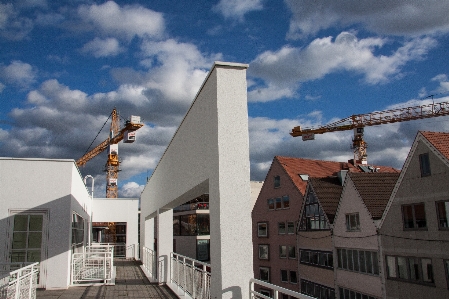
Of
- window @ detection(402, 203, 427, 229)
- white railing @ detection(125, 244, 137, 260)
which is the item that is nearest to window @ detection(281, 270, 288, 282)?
window @ detection(402, 203, 427, 229)

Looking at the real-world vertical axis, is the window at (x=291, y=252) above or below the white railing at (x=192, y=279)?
below

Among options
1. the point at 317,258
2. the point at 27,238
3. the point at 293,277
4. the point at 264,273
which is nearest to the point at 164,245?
the point at 27,238

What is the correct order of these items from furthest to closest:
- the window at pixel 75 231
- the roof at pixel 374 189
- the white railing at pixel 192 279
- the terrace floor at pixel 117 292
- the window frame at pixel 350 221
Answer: the window frame at pixel 350 221 < the roof at pixel 374 189 < the window at pixel 75 231 < the terrace floor at pixel 117 292 < the white railing at pixel 192 279

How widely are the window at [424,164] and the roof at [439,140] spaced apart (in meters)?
0.78

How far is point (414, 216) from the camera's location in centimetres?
2142

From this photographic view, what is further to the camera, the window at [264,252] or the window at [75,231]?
the window at [264,252]

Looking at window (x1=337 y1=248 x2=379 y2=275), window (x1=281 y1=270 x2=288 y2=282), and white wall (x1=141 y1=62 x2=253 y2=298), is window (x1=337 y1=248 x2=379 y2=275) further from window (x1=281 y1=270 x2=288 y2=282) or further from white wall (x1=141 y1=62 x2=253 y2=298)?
white wall (x1=141 y1=62 x2=253 y2=298)

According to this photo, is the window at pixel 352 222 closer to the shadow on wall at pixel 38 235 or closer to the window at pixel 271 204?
the window at pixel 271 204

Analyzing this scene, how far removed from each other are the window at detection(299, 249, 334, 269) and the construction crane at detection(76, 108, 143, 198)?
55.2 metres

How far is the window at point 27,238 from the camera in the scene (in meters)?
10.7

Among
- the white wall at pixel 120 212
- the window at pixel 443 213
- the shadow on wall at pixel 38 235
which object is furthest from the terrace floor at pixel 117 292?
the window at pixel 443 213

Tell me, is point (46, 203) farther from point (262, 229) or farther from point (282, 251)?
point (262, 229)

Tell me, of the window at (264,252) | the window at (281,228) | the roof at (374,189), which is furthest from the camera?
the window at (264,252)

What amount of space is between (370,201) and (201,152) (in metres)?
21.8
